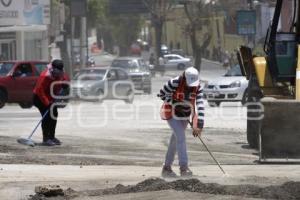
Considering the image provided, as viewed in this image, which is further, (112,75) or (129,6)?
(129,6)

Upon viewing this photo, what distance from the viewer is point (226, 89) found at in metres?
31.2

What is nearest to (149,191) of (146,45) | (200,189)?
(200,189)

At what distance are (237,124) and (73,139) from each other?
605cm

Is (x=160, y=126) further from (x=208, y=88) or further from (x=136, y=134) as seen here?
(x=208, y=88)

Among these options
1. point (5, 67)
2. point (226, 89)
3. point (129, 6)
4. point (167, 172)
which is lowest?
point (226, 89)

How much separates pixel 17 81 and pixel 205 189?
67.3 feet

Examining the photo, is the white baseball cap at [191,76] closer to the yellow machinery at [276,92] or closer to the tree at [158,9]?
the yellow machinery at [276,92]

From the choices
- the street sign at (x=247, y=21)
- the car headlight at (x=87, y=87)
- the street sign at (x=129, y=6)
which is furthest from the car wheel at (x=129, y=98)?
the street sign at (x=129, y=6)

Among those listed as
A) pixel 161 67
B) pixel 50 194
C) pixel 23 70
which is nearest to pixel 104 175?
pixel 50 194

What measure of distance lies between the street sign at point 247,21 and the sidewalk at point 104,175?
1276 inches

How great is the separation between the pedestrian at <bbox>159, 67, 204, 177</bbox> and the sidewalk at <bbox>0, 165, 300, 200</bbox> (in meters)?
0.34

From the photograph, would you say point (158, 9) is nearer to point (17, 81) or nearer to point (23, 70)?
point (23, 70)

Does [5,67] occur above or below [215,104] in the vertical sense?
above

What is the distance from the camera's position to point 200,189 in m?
9.97
